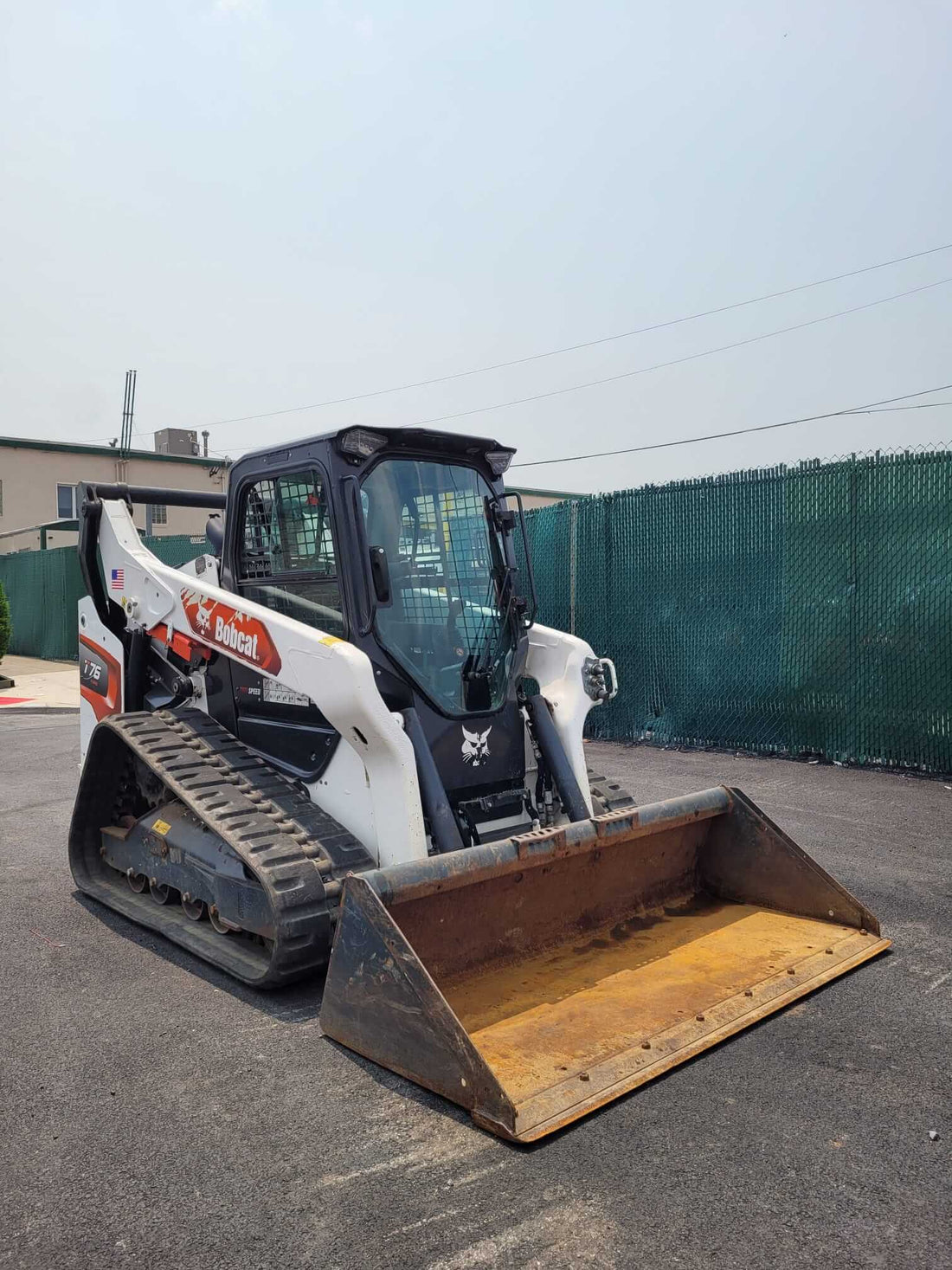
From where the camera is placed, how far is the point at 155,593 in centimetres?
593

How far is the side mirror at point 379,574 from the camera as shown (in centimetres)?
477

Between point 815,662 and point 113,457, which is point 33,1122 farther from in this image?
point 113,457

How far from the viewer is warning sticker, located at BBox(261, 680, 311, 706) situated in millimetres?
5094

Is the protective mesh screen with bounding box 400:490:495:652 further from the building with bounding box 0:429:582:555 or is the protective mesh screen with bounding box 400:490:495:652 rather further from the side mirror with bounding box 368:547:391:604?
the building with bounding box 0:429:582:555

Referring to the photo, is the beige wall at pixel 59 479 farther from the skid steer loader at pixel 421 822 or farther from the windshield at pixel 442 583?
the windshield at pixel 442 583

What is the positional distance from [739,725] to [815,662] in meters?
1.02

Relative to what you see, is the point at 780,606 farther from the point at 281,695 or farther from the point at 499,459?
the point at 281,695

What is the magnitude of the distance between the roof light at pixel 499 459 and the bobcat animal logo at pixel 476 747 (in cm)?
144

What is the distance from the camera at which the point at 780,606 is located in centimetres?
1005

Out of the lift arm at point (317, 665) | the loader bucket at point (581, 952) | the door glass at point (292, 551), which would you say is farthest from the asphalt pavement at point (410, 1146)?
the door glass at point (292, 551)

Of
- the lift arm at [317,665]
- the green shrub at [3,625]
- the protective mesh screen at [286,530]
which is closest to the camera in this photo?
the lift arm at [317,665]

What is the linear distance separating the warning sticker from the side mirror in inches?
24.1

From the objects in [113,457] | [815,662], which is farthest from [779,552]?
[113,457]

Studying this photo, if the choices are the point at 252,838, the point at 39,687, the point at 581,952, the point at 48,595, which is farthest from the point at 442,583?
the point at 48,595
